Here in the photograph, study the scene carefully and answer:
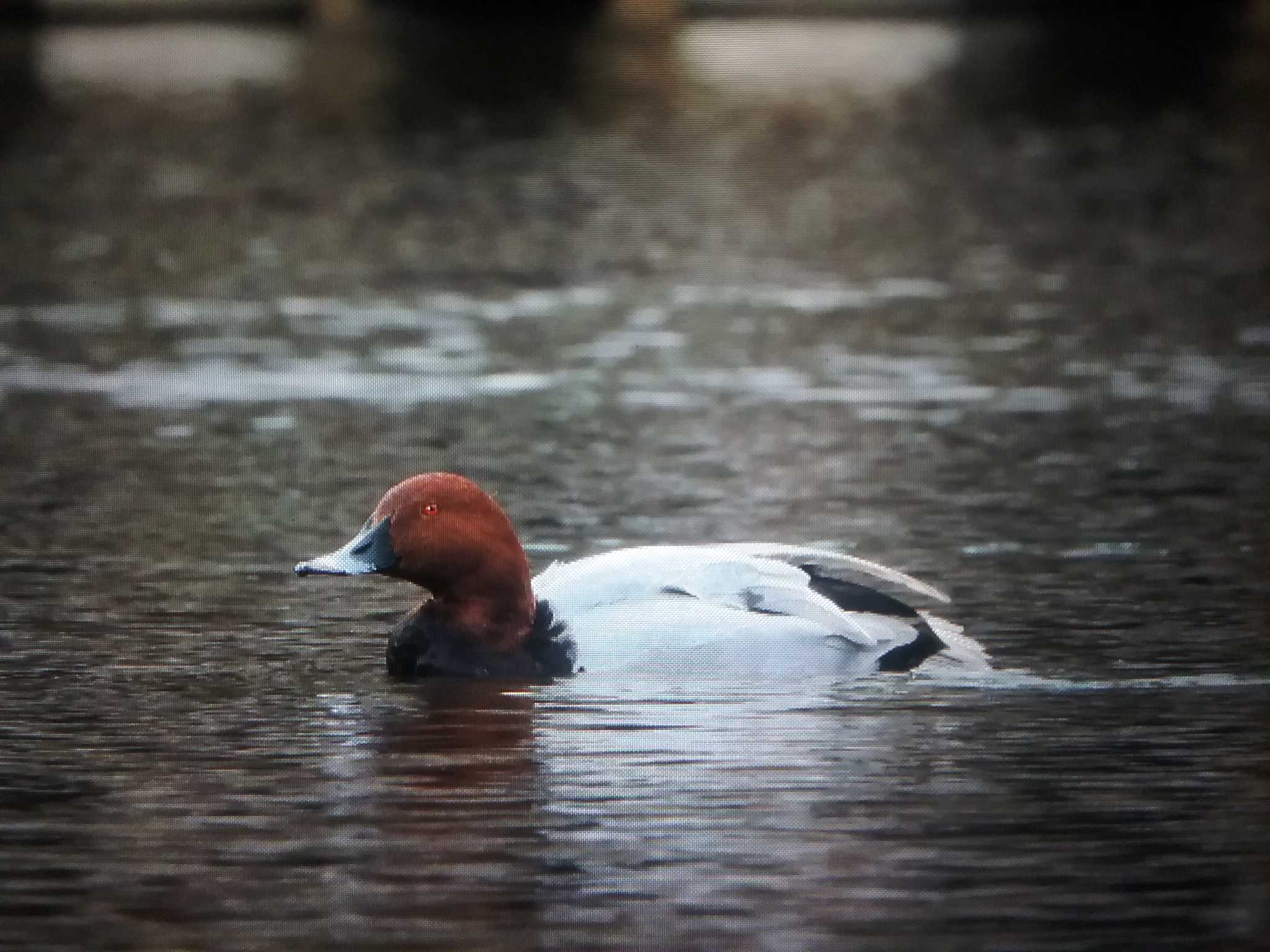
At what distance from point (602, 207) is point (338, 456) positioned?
1012 centimetres

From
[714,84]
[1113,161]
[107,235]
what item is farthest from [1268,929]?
[714,84]

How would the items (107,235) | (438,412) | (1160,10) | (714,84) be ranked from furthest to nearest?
(1160,10), (714,84), (107,235), (438,412)

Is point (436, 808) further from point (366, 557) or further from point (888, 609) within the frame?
point (888, 609)

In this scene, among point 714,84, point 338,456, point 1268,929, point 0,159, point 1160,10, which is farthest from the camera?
point 1160,10

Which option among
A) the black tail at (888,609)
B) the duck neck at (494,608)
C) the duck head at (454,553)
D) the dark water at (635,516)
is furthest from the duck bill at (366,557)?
the black tail at (888,609)

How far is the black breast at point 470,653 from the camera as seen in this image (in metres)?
8.73

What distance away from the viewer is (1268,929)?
6398mm

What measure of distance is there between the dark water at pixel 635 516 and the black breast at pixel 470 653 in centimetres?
10

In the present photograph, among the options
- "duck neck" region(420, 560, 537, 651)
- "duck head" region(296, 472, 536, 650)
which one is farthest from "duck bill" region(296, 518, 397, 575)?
"duck neck" region(420, 560, 537, 651)

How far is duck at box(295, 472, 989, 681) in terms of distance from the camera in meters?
8.67

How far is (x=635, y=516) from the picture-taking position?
1169cm

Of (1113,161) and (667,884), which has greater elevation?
(667,884)

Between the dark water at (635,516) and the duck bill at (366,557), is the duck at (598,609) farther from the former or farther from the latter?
the dark water at (635,516)

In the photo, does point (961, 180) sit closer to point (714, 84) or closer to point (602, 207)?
point (602, 207)
